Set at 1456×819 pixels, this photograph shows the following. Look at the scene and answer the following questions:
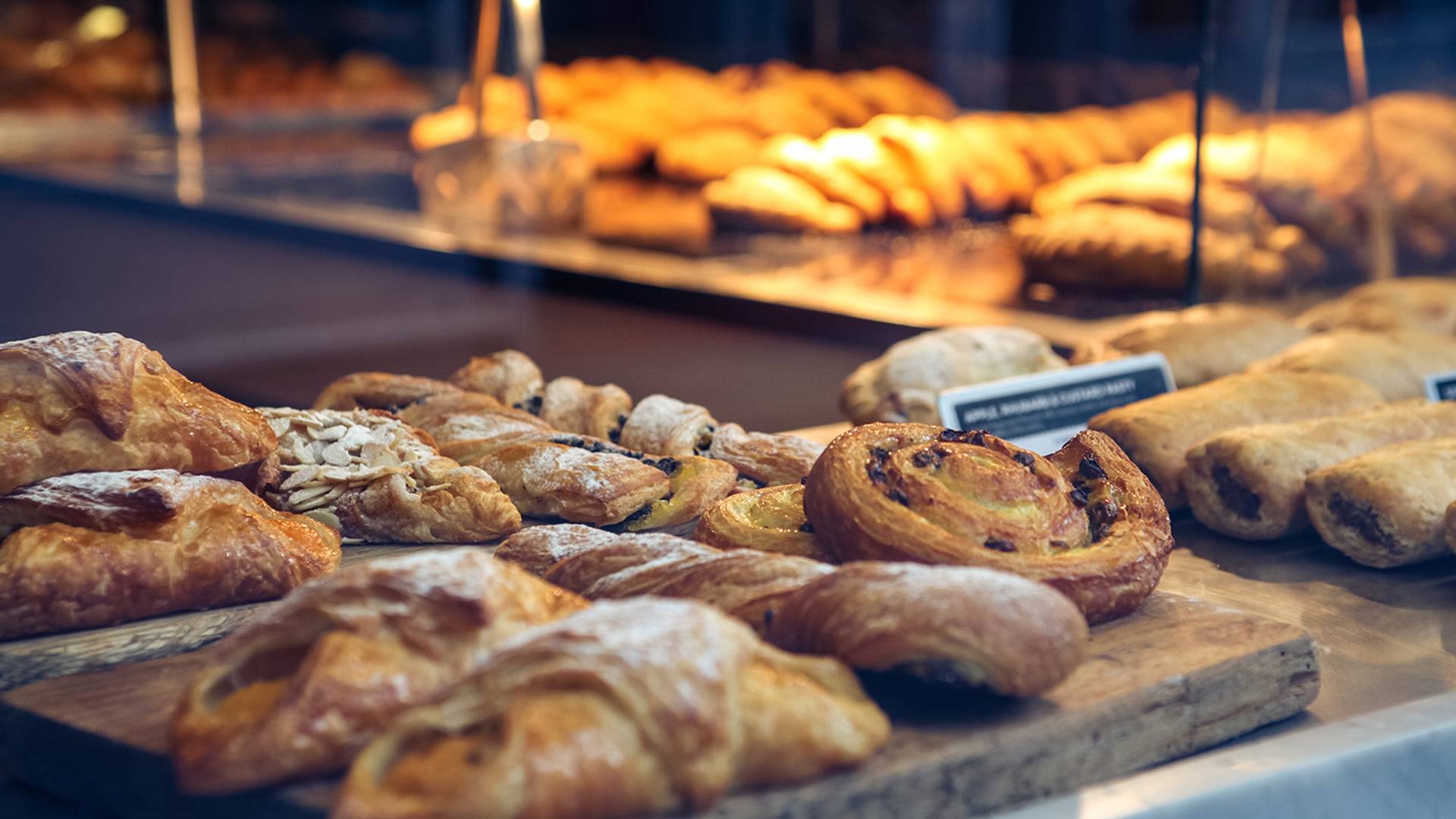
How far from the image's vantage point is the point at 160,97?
4.63 metres

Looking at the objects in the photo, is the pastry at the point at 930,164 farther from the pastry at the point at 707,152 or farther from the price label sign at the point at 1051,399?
the price label sign at the point at 1051,399

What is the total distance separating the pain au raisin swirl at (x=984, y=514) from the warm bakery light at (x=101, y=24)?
3.55 meters

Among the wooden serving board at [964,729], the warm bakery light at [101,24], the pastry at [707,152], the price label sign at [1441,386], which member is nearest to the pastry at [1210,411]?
the price label sign at [1441,386]

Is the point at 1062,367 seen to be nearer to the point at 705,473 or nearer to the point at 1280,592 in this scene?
the point at 1280,592

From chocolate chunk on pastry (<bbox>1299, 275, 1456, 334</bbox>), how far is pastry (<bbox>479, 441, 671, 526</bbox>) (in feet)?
5.01

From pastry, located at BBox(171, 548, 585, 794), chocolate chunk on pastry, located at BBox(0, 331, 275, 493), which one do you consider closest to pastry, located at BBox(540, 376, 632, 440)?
chocolate chunk on pastry, located at BBox(0, 331, 275, 493)

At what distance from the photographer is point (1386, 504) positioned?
170 centimetres

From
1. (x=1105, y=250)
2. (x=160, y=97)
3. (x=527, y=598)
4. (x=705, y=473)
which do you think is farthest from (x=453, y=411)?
(x=160, y=97)

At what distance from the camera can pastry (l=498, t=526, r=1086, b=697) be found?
42.0 inches

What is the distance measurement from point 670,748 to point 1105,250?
250cm

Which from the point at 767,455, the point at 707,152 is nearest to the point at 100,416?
the point at 767,455

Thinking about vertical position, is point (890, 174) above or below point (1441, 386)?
above

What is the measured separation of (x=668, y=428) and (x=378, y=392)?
1.25ft

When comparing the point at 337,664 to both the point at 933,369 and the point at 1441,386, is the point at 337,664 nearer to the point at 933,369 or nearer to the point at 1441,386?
the point at 933,369
